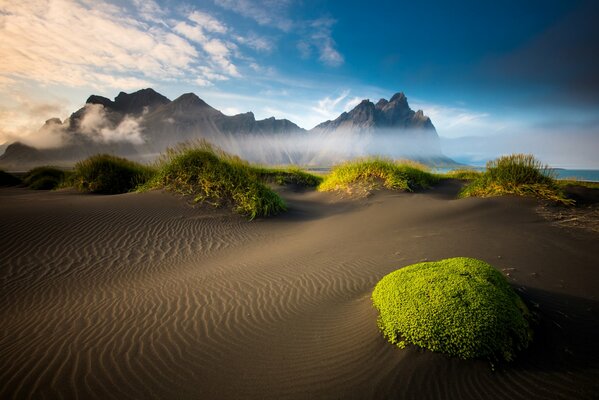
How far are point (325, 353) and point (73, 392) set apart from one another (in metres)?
2.24

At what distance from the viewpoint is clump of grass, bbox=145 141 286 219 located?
940 centimetres

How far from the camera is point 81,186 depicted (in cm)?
1230

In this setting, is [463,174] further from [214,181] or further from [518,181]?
[214,181]

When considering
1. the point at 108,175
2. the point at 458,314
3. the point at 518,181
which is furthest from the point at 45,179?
the point at 518,181

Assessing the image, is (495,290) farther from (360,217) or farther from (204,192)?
(204,192)

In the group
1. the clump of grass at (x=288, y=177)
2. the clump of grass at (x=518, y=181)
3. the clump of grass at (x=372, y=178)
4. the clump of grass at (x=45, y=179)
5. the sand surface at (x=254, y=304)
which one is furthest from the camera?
the clump of grass at (x=45, y=179)

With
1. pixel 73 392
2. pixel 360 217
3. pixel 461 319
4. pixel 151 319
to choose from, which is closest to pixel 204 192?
pixel 360 217

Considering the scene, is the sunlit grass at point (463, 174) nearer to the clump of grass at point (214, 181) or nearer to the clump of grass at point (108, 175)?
the clump of grass at point (214, 181)

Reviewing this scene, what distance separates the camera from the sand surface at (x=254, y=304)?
7.44 ft

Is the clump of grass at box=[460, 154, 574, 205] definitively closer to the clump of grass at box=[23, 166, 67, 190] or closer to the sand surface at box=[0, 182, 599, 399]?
the sand surface at box=[0, 182, 599, 399]

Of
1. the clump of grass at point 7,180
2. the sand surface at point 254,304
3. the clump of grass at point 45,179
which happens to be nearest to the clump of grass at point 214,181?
the sand surface at point 254,304

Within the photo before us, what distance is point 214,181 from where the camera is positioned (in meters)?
9.82

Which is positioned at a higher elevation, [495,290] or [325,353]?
[495,290]

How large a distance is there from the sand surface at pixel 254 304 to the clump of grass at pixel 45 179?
45.7 feet
